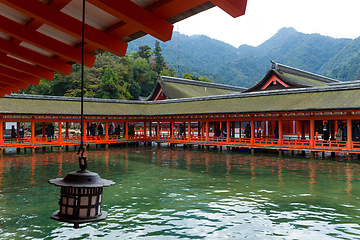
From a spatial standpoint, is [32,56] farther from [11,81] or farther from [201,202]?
[201,202]

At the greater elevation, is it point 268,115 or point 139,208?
point 268,115

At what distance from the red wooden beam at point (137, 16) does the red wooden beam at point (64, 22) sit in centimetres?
111

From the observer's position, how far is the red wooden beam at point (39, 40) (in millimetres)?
5073

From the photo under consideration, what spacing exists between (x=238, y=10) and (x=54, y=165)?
686 inches

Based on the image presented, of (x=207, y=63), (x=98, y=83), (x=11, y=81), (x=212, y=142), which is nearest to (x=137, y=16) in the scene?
(x=11, y=81)

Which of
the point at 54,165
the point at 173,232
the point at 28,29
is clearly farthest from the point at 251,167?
the point at 28,29

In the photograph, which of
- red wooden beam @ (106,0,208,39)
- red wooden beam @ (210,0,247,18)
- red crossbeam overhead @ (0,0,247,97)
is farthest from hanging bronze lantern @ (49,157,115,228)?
red wooden beam @ (210,0,247,18)

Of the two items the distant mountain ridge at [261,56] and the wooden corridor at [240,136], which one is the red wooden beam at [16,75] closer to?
the wooden corridor at [240,136]

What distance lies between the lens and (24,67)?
7352mm

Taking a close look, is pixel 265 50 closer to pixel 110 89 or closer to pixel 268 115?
pixel 110 89

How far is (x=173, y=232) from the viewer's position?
779 cm

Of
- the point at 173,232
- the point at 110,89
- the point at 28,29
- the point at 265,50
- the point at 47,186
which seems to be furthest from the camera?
the point at 265,50

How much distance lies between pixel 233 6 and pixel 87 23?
2600mm

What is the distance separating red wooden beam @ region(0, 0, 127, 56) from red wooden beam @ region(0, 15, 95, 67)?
89 cm
